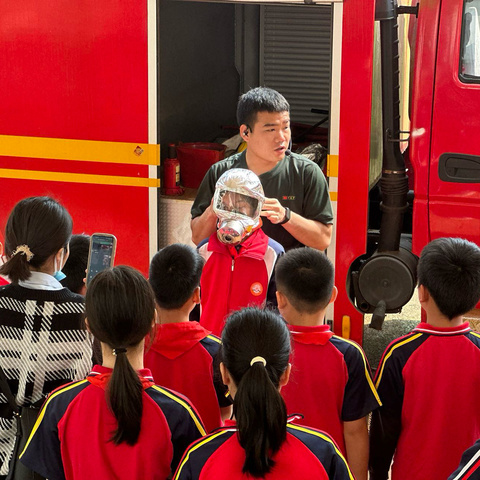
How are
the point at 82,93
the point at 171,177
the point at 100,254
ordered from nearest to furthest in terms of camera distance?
the point at 100,254
the point at 82,93
the point at 171,177

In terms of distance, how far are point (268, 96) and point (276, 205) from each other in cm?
68

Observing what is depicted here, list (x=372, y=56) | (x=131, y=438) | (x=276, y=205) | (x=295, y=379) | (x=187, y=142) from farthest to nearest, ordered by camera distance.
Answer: (x=187, y=142)
(x=372, y=56)
(x=276, y=205)
(x=295, y=379)
(x=131, y=438)

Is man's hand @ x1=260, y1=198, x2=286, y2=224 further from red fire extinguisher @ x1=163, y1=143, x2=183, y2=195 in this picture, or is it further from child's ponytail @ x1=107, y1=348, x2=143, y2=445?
red fire extinguisher @ x1=163, y1=143, x2=183, y2=195

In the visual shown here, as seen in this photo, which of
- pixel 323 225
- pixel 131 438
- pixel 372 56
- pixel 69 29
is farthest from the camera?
pixel 69 29

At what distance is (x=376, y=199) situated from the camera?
17.0 feet

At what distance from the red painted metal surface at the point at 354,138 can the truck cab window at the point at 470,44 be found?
456 mm

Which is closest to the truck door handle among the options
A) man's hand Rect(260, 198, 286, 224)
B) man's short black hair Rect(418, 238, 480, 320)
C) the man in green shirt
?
the man in green shirt

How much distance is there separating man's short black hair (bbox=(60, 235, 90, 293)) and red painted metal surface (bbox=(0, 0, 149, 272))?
1.60 meters

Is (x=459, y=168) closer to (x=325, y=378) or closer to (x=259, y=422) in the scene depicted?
(x=325, y=378)

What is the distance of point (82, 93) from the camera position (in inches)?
196

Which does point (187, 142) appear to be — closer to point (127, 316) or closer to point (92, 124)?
point (92, 124)

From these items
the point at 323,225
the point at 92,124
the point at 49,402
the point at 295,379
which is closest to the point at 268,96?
the point at 323,225

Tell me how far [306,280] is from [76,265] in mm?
1017

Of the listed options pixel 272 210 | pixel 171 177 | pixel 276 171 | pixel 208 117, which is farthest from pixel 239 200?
pixel 208 117
